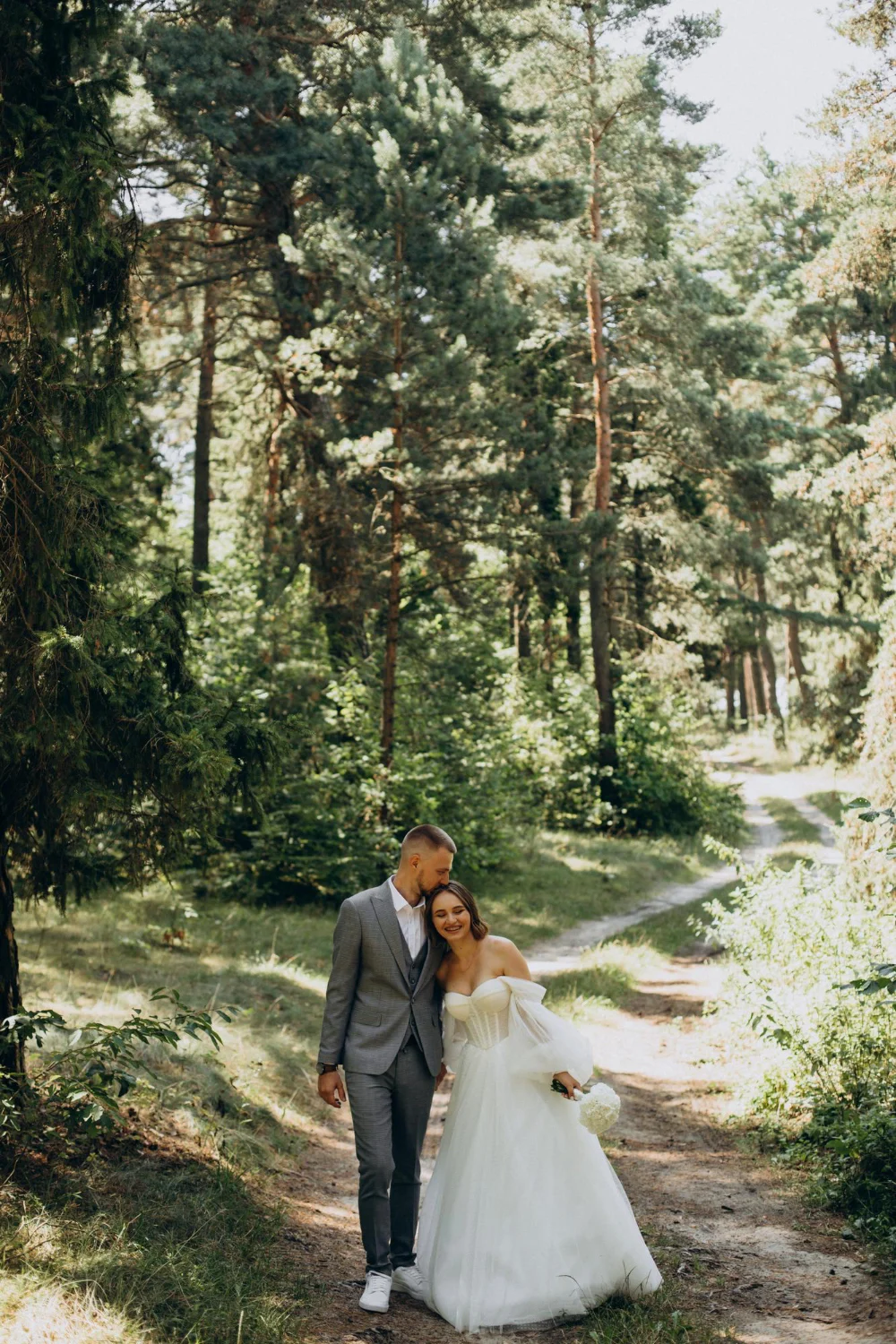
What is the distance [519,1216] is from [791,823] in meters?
25.6

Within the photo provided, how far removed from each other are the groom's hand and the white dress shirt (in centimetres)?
59

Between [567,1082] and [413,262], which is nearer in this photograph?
[567,1082]

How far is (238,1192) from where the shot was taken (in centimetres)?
612

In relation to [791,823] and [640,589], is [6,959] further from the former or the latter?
[640,589]

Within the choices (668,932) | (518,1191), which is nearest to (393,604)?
(668,932)

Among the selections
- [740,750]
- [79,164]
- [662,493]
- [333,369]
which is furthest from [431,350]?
[740,750]

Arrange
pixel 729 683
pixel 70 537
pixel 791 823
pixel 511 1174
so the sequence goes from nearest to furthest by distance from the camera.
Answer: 1. pixel 511 1174
2. pixel 70 537
3. pixel 791 823
4. pixel 729 683

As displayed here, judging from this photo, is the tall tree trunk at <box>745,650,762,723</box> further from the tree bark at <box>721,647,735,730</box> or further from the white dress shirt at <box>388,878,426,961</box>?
the white dress shirt at <box>388,878,426,961</box>

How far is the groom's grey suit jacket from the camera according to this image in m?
5.11

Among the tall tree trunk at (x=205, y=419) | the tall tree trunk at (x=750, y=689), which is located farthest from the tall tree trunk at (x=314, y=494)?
the tall tree trunk at (x=750, y=689)

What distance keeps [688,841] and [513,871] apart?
6995 millimetres

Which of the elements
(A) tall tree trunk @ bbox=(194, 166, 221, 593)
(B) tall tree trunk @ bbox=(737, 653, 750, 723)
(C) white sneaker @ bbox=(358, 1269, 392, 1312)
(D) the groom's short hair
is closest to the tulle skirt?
(C) white sneaker @ bbox=(358, 1269, 392, 1312)

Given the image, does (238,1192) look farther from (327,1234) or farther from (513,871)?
(513,871)

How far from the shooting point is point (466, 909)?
17.1 feet
